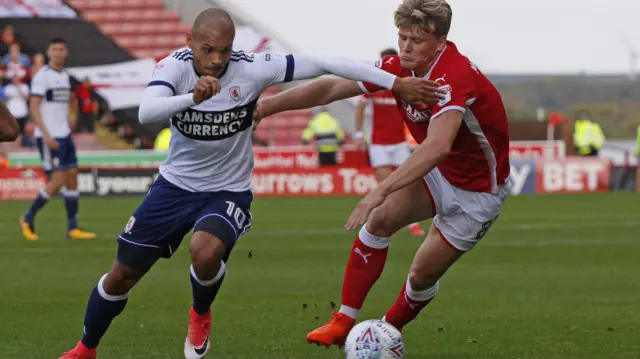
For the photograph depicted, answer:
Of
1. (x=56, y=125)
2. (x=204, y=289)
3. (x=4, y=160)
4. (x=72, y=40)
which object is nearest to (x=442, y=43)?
(x=204, y=289)

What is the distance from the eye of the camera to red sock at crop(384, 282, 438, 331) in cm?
707

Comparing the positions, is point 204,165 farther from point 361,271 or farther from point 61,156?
point 61,156

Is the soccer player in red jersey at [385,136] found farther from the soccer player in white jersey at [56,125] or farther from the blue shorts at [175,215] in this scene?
the blue shorts at [175,215]

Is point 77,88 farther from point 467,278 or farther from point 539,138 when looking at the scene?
point 467,278

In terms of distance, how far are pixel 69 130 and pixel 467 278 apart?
6296mm

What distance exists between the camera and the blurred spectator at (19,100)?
31.1m

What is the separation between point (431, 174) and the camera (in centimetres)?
699

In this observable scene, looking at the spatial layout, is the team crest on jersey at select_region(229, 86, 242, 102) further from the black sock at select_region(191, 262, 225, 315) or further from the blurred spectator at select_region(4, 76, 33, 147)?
the blurred spectator at select_region(4, 76, 33, 147)

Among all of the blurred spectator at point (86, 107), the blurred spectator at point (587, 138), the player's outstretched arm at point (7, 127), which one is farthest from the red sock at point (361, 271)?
the blurred spectator at point (86, 107)

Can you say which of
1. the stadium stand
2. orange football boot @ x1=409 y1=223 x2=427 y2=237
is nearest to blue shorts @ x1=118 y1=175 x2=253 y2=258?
orange football boot @ x1=409 y1=223 x2=427 y2=237

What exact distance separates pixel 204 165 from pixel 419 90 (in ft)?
4.29

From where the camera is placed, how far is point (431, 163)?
616 cm

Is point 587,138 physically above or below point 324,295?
below

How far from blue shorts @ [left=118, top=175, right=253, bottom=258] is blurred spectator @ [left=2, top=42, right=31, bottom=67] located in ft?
88.4
